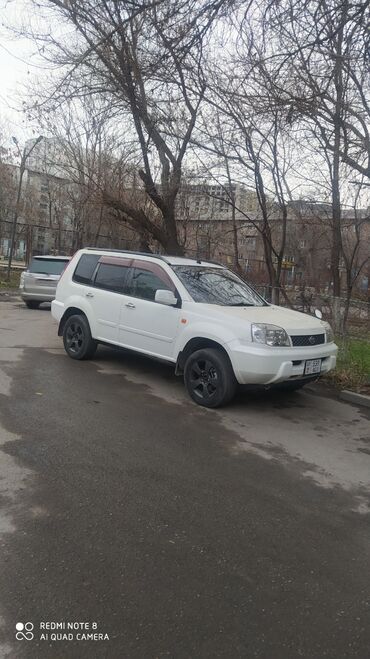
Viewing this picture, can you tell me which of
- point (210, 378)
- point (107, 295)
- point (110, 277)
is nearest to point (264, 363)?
point (210, 378)

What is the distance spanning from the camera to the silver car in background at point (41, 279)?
15852 millimetres

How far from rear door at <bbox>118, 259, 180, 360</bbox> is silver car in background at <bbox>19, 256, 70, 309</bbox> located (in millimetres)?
9109

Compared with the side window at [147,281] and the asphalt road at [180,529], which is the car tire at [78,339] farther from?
the asphalt road at [180,529]

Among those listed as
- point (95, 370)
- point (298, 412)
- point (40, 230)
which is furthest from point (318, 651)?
point (40, 230)

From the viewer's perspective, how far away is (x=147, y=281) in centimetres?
724

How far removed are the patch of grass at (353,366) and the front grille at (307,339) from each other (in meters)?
1.56

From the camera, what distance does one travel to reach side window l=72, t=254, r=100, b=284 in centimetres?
816

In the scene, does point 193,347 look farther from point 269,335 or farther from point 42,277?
point 42,277

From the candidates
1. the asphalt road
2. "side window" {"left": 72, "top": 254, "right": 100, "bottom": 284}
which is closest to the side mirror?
the asphalt road

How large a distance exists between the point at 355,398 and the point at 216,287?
260 cm

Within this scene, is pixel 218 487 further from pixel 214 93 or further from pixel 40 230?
pixel 40 230

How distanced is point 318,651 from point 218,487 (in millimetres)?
1700

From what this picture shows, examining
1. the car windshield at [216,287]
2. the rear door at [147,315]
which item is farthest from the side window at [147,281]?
the car windshield at [216,287]

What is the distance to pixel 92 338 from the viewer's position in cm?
796
